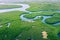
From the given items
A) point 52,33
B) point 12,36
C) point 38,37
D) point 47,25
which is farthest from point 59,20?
point 12,36

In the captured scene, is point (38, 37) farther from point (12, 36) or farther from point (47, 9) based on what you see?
point (47, 9)

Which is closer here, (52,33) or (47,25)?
(52,33)

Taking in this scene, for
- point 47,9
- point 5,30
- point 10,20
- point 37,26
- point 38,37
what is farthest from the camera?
point 47,9

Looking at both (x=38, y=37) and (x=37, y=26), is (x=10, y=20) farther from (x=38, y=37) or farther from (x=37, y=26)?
(x=38, y=37)

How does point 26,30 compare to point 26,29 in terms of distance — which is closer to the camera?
point 26,30

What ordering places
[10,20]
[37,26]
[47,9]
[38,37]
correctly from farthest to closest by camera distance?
[47,9] < [10,20] < [37,26] < [38,37]

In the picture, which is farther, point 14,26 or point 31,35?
point 14,26


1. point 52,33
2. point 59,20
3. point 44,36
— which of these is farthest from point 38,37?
point 59,20

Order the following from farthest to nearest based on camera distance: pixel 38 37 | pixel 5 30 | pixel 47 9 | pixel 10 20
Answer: pixel 47 9 < pixel 10 20 < pixel 5 30 < pixel 38 37

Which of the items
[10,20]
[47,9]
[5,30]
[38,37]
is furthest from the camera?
[47,9]
